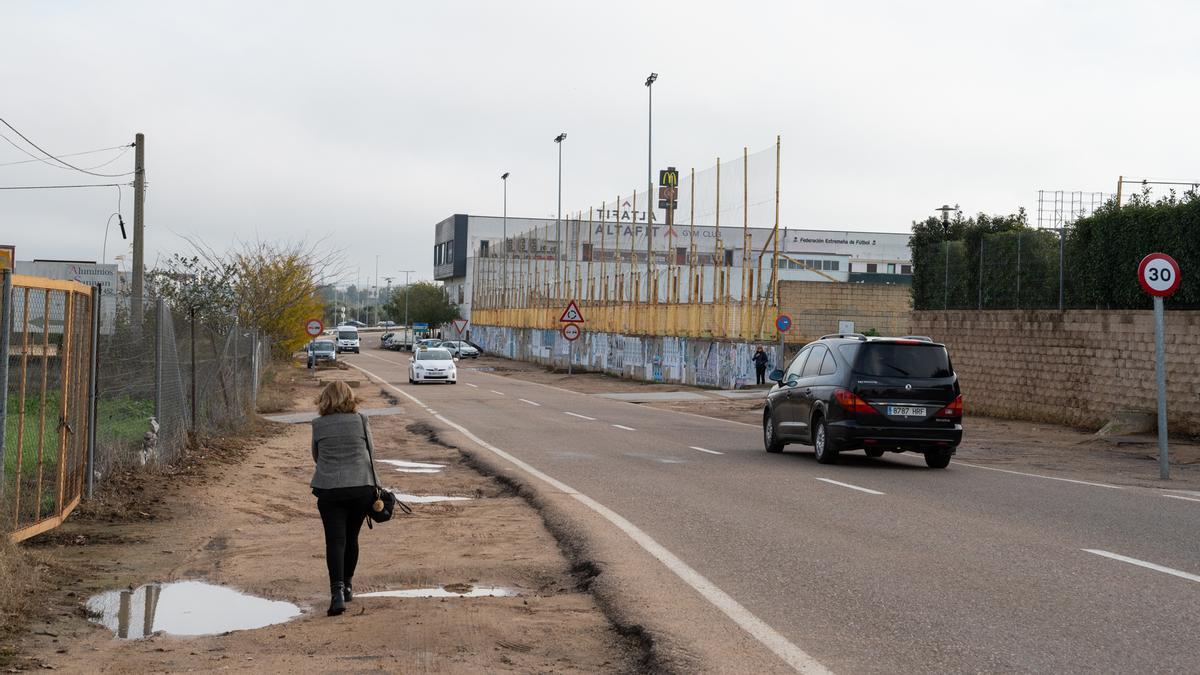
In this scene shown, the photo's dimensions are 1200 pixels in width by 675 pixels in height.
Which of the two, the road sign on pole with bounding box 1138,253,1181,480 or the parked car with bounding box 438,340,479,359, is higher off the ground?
the road sign on pole with bounding box 1138,253,1181,480

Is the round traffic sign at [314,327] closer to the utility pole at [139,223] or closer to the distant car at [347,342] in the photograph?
the utility pole at [139,223]

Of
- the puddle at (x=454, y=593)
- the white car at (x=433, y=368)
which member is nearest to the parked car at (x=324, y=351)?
the white car at (x=433, y=368)

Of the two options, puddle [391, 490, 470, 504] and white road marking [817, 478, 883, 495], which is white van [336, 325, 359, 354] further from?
puddle [391, 490, 470, 504]

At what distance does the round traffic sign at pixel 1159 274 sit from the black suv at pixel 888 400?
280 centimetres

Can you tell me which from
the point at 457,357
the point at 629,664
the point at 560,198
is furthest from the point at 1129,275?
the point at 457,357

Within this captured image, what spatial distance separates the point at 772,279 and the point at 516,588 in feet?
123

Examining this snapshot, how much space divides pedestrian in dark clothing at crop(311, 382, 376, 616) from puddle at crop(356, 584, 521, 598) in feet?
0.90

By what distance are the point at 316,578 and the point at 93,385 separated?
3.75 metres

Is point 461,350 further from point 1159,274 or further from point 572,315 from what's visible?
point 1159,274

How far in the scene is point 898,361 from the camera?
1806cm

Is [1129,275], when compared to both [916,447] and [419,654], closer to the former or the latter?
[916,447]

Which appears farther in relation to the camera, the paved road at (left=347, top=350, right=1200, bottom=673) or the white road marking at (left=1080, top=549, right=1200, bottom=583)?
the white road marking at (left=1080, top=549, right=1200, bottom=583)

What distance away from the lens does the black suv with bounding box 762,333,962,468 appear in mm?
17766

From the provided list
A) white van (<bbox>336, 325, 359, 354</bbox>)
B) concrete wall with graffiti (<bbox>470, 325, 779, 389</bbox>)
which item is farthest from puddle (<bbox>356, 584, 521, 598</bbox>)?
white van (<bbox>336, 325, 359, 354</bbox>)
